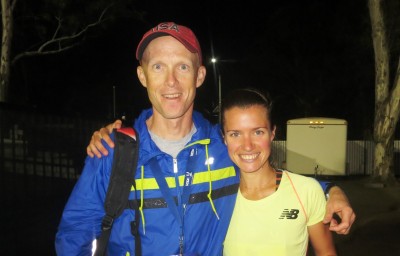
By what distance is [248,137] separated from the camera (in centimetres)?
269

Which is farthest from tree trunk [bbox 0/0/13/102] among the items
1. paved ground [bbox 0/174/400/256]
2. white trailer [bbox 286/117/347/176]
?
white trailer [bbox 286/117/347/176]

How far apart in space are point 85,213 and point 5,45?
51.1 feet

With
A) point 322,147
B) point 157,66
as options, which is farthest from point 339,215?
point 322,147

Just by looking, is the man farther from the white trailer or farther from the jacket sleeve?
the white trailer

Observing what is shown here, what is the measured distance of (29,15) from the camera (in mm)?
20062

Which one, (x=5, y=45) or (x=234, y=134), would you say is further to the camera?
(x=5, y=45)

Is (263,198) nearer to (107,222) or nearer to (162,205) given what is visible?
(162,205)

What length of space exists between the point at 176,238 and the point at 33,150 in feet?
15.1

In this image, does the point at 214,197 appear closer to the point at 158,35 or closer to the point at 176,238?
the point at 176,238

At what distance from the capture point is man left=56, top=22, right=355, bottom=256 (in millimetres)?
2357

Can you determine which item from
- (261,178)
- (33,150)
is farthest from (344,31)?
(261,178)

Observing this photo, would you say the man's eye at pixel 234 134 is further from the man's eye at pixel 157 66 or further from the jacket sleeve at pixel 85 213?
the jacket sleeve at pixel 85 213

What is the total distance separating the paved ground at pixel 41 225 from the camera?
18.3 ft

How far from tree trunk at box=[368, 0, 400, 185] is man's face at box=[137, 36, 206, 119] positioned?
44.6ft
